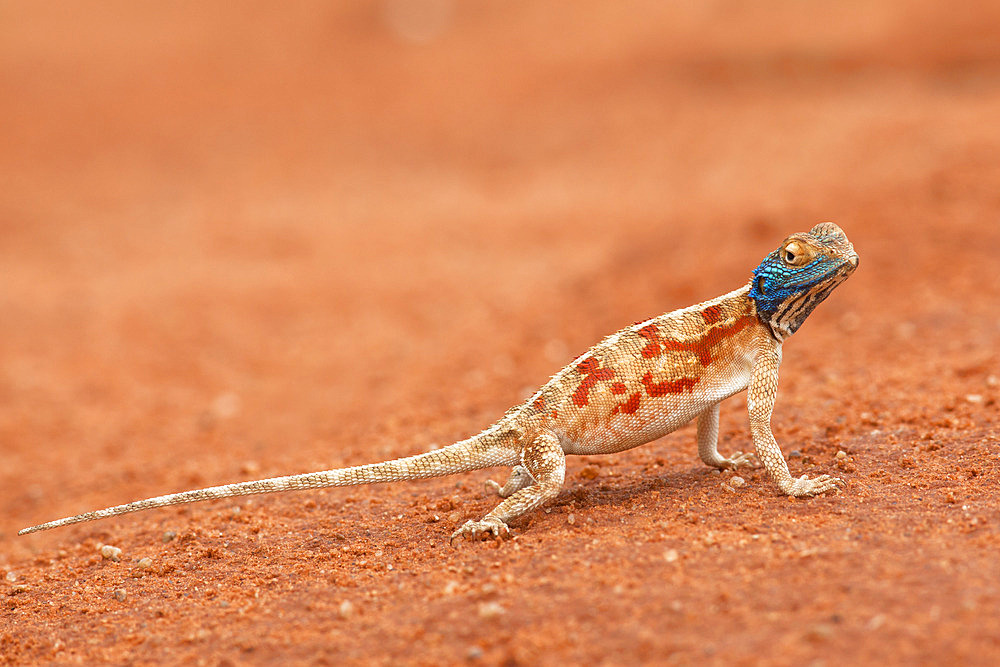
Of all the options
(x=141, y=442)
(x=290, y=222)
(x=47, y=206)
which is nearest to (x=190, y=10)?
(x=47, y=206)

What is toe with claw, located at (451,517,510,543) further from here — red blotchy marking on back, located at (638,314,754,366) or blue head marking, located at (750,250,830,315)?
blue head marking, located at (750,250,830,315)

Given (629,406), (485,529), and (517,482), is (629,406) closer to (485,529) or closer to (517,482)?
(517,482)

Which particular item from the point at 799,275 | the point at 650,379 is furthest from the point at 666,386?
the point at 799,275

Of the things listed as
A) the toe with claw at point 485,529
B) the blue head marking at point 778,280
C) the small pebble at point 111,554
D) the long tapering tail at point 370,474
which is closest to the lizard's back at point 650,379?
the blue head marking at point 778,280

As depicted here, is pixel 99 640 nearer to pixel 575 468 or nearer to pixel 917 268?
pixel 575 468

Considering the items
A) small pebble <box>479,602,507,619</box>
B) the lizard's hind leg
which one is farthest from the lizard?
small pebble <box>479,602,507,619</box>

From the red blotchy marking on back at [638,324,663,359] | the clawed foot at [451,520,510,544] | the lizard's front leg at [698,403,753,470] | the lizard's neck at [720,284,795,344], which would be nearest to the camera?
the clawed foot at [451,520,510,544]
